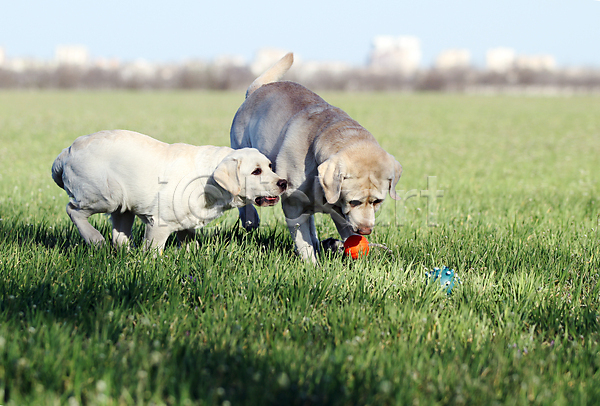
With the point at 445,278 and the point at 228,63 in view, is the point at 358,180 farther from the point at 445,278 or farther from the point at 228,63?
the point at 228,63

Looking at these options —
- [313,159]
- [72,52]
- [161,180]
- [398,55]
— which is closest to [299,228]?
[313,159]

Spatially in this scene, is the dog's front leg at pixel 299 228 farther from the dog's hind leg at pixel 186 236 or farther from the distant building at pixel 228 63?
the distant building at pixel 228 63

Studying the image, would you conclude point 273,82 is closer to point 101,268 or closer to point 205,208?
point 205,208

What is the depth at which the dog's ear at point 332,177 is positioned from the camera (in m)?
4.10

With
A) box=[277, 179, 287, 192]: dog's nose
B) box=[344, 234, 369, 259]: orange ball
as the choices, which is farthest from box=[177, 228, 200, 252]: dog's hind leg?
box=[344, 234, 369, 259]: orange ball

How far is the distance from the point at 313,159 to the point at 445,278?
1.51 metres

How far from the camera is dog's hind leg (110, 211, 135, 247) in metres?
4.71

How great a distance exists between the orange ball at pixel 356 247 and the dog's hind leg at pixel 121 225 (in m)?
2.01

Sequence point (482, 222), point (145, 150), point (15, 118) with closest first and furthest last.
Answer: point (145, 150)
point (482, 222)
point (15, 118)

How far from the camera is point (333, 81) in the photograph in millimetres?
86062

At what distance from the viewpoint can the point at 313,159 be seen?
177 inches

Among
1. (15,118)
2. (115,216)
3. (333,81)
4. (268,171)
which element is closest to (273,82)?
(268,171)

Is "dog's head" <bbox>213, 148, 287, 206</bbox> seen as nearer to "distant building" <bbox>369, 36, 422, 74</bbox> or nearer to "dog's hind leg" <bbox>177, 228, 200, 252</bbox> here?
"dog's hind leg" <bbox>177, 228, 200, 252</bbox>

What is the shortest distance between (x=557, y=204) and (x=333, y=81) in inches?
3190
